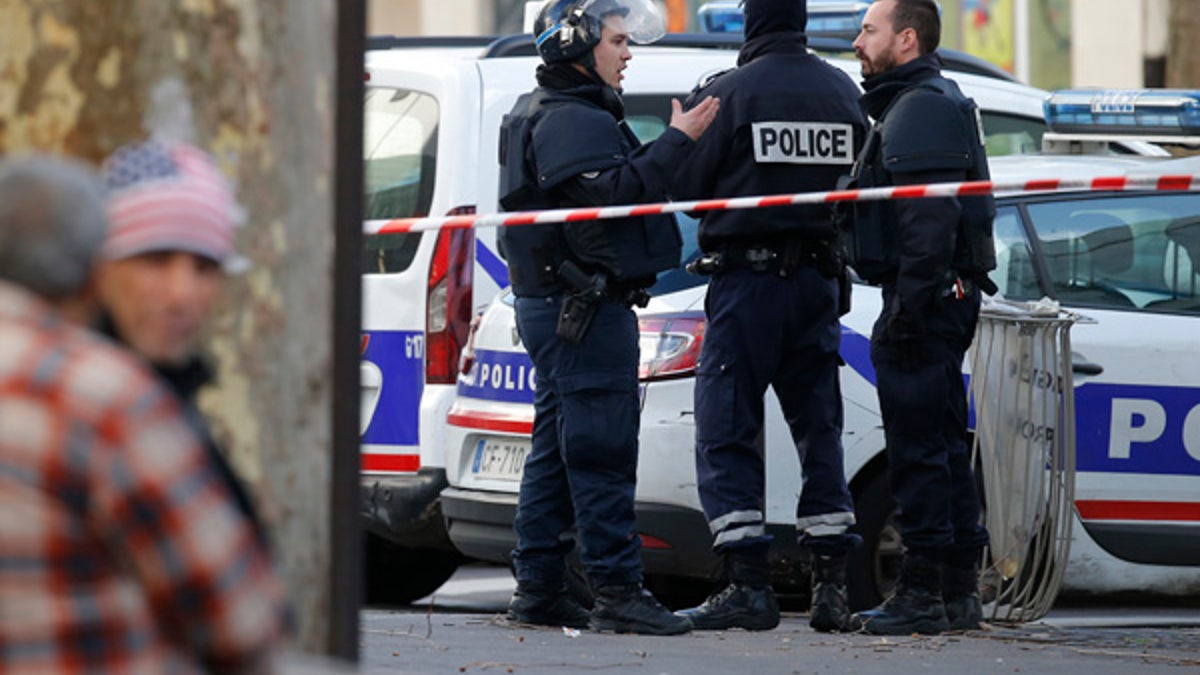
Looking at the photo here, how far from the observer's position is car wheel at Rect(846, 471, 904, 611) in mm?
7164

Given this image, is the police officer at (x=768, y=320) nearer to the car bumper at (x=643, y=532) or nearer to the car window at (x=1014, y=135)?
the car bumper at (x=643, y=532)

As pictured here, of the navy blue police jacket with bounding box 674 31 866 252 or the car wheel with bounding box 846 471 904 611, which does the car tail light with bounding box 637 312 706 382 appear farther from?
the car wheel with bounding box 846 471 904 611

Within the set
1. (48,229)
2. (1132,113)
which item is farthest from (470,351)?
(48,229)

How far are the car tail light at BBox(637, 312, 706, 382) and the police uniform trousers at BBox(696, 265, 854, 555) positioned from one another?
23 centimetres

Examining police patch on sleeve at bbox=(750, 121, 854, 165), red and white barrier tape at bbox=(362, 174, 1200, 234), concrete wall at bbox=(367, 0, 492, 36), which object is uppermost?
concrete wall at bbox=(367, 0, 492, 36)

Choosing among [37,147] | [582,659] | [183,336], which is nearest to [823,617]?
[582,659]

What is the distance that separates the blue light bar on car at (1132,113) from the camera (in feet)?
26.5

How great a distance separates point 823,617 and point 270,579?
185 inches

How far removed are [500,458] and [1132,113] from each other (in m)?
2.55

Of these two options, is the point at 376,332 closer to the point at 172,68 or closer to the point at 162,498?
the point at 172,68

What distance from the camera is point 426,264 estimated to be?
764cm

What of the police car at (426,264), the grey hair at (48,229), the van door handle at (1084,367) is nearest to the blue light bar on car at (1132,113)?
the van door handle at (1084,367)

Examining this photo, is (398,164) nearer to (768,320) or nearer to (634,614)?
(768,320)

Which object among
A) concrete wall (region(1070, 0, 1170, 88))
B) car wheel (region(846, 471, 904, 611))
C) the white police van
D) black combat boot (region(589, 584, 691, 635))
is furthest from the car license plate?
concrete wall (region(1070, 0, 1170, 88))
